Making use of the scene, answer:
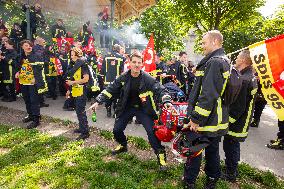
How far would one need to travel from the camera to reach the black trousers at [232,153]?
200 inches

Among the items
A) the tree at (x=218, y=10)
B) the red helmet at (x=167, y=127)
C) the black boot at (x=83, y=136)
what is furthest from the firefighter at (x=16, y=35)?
the tree at (x=218, y=10)

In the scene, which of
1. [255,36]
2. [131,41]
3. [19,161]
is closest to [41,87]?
[19,161]

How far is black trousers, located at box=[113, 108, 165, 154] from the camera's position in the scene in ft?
17.7

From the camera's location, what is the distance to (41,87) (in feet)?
26.7

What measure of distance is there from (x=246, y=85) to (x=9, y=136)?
17.9 feet

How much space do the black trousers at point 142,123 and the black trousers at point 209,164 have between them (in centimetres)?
95

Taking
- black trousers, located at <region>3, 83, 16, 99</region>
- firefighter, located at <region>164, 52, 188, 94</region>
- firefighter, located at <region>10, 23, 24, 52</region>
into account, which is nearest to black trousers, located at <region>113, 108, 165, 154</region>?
firefighter, located at <region>164, 52, 188, 94</region>

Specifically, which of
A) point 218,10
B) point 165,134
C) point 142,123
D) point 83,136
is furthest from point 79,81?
point 218,10

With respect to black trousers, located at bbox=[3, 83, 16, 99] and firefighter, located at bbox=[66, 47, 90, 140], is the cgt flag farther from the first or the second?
black trousers, located at bbox=[3, 83, 16, 99]

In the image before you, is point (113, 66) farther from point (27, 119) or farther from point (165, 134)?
point (165, 134)

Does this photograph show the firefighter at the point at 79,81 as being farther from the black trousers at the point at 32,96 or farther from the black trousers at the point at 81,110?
the black trousers at the point at 32,96

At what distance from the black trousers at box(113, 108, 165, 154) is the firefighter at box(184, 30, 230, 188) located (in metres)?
0.92

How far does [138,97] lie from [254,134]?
4.34 meters

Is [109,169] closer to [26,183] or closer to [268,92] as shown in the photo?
[26,183]
